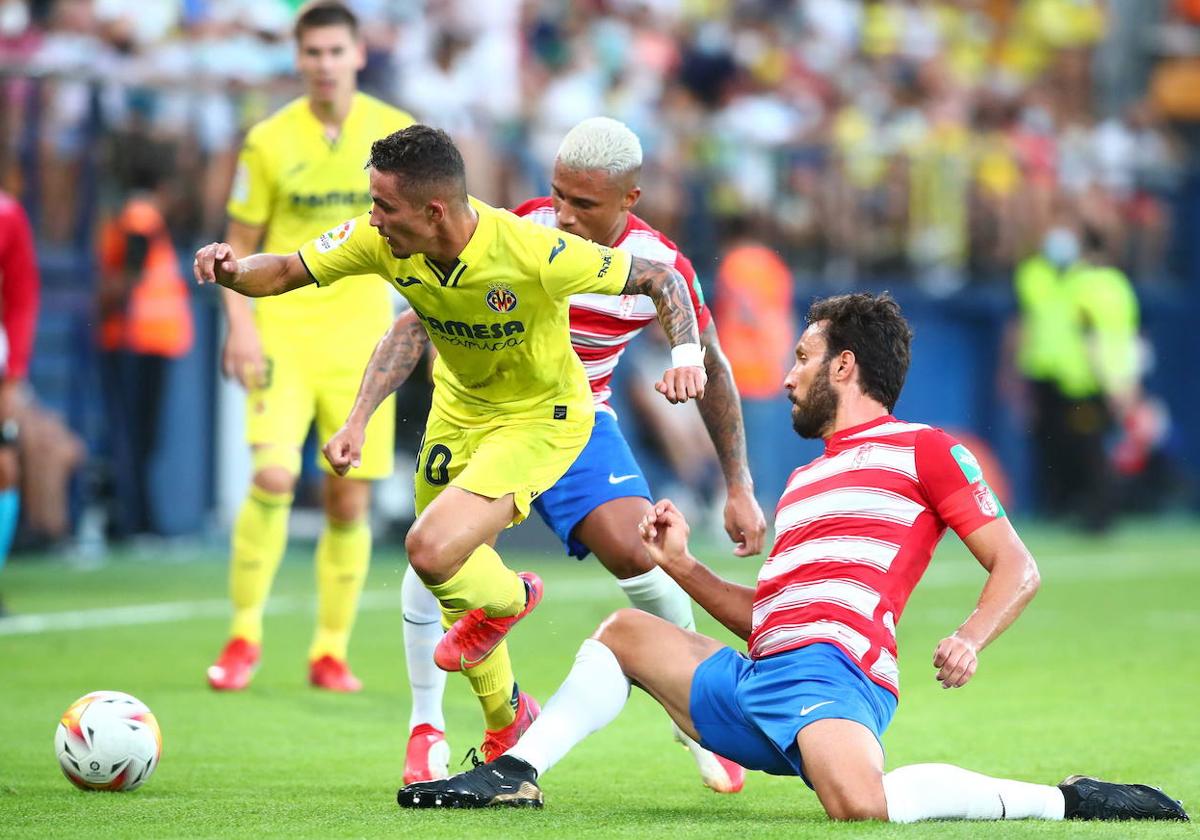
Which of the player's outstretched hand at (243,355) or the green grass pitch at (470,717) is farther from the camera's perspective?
the player's outstretched hand at (243,355)

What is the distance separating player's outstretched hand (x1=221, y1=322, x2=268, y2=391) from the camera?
809 cm

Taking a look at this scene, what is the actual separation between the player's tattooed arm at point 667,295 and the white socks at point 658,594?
3.36ft

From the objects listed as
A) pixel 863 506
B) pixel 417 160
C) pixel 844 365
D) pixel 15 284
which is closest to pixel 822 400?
pixel 844 365

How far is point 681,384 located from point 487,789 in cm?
124

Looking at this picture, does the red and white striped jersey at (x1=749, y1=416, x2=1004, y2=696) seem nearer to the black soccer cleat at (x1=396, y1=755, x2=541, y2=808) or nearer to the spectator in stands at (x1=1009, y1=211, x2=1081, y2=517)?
the black soccer cleat at (x1=396, y1=755, x2=541, y2=808)

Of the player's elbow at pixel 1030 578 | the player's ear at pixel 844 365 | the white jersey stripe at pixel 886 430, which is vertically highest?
the player's ear at pixel 844 365

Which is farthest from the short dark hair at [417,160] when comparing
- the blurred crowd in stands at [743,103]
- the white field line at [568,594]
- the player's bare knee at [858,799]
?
the blurred crowd in stands at [743,103]

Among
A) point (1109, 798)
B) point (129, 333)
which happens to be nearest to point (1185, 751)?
point (1109, 798)

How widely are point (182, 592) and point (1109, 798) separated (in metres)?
7.81

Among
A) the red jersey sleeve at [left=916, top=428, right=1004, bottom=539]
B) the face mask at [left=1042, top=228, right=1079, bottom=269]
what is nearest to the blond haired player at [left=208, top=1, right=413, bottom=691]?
the red jersey sleeve at [left=916, top=428, right=1004, bottom=539]

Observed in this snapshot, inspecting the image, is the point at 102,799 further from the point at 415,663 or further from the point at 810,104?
the point at 810,104

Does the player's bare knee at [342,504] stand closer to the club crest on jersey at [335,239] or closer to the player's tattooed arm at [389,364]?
the player's tattooed arm at [389,364]

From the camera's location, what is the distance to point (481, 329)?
5734mm

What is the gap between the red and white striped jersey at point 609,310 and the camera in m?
6.39
